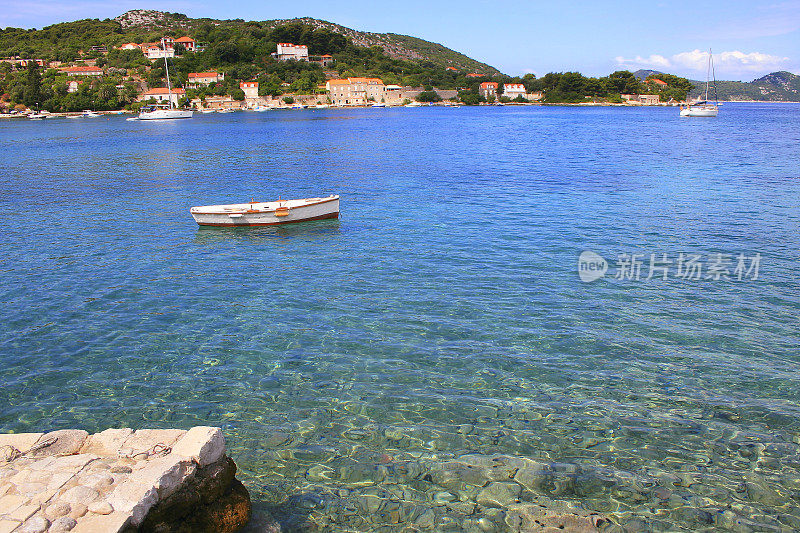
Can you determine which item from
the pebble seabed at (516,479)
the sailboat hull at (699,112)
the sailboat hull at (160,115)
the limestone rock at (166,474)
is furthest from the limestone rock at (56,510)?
the sailboat hull at (699,112)

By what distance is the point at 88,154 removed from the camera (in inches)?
2186

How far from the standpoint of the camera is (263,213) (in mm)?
22578

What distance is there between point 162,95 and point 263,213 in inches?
6482

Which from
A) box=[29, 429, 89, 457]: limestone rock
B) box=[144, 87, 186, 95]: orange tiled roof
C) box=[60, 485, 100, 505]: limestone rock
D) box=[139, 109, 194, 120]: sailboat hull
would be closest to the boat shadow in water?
box=[29, 429, 89, 457]: limestone rock

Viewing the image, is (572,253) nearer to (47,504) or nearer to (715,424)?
(715,424)

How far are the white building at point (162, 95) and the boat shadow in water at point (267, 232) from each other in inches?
6270

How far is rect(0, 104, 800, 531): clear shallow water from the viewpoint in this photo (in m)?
7.54

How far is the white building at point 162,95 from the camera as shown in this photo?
16362 cm

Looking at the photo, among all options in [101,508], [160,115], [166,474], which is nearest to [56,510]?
[101,508]

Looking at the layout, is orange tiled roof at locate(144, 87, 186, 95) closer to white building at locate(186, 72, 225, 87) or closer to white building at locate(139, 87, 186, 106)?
white building at locate(139, 87, 186, 106)

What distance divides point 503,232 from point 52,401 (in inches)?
634

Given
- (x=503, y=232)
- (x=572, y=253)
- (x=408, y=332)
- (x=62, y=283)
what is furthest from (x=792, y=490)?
(x=62, y=283)

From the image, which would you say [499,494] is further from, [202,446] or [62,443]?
[62,443]

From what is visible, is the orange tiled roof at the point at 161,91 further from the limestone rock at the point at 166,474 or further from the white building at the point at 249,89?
the limestone rock at the point at 166,474
